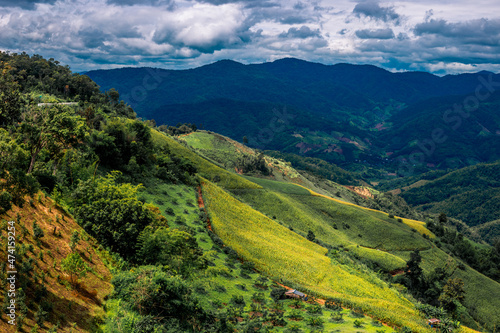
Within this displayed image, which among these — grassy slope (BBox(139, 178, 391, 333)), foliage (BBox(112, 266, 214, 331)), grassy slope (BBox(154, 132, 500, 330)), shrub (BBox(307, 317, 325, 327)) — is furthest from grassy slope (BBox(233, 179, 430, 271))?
foliage (BBox(112, 266, 214, 331))

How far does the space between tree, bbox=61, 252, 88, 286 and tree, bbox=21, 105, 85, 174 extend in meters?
11.8

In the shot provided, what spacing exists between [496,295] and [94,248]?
79203 mm

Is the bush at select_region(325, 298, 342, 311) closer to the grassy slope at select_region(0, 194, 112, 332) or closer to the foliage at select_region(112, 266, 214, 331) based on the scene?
the foliage at select_region(112, 266, 214, 331)

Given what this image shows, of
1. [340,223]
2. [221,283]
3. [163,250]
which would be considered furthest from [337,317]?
[340,223]

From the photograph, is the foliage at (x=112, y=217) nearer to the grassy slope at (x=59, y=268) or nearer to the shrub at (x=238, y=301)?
the grassy slope at (x=59, y=268)

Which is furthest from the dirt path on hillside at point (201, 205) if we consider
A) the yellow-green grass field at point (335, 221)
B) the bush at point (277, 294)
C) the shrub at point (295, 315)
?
the shrub at point (295, 315)

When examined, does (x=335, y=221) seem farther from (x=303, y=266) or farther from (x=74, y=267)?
(x=74, y=267)

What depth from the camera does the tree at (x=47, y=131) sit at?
25859 mm

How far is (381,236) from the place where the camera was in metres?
75.7

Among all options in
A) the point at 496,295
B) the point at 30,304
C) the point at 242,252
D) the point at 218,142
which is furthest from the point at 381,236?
the point at 218,142

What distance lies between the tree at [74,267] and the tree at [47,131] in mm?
11844

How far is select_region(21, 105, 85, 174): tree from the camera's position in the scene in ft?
84.8

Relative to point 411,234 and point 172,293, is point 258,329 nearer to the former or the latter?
point 172,293

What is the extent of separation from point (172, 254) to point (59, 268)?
8.13 m
